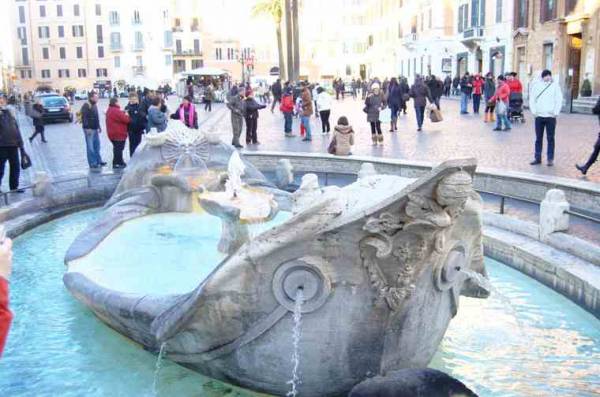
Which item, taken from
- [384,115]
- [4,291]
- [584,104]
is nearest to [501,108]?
[384,115]

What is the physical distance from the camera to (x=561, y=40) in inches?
1128

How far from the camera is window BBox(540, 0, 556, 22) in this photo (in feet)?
96.0

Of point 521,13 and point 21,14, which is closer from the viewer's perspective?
point 521,13

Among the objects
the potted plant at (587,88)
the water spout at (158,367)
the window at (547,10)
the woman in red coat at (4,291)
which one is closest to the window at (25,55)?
the window at (547,10)

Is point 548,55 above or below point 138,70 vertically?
below

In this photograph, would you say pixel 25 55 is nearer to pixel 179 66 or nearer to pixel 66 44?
pixel 66 44

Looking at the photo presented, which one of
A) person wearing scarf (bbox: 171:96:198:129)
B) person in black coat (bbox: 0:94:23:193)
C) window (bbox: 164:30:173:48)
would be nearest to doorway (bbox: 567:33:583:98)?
person wearing scarf (bbox: 171:96:198:129)

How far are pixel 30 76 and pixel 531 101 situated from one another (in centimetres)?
8588

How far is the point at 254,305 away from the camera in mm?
4102

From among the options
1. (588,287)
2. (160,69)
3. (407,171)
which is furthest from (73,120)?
(160,69)

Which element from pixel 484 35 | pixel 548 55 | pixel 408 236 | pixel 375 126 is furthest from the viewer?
pixel 484 35

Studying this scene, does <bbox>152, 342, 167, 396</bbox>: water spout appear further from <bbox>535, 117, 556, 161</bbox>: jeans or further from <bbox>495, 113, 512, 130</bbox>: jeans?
<bbox>495, 113, 512, 130</bbox>: jeans

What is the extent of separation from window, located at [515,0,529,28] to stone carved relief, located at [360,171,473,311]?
31110mm

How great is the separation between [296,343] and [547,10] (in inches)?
1153
